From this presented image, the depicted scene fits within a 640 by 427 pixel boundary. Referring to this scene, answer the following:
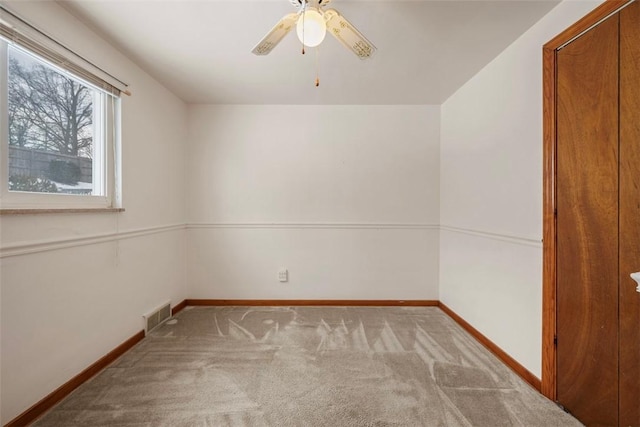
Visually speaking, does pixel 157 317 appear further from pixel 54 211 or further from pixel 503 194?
pixel 503 194

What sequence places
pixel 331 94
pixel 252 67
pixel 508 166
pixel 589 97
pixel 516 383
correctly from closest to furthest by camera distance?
1. pixel 589 97
2. pixel 516 383
3. pixel 508 166
4. pixel 252 67
5. pixel 331 94

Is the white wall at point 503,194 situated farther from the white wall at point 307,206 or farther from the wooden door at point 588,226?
the white wall at point 307,206

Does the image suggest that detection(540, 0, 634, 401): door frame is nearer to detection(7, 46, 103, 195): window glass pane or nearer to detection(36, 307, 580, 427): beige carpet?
detection(36, 307, 580, 427): beige carpet

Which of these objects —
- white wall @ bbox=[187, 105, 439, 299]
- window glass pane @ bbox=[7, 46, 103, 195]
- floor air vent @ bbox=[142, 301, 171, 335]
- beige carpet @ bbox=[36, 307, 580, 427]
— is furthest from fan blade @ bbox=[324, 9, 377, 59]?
floor air vent @ bbox=[142, 301, 171, 335]

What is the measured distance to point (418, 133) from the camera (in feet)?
8.99

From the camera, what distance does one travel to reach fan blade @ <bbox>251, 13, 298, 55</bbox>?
3.80 feet

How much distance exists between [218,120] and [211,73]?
732mm

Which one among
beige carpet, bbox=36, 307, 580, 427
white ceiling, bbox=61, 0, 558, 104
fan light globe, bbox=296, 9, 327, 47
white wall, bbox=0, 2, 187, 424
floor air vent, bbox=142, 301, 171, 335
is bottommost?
beige carpet, bbox=36, 307, 580, 427

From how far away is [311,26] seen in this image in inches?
44.5

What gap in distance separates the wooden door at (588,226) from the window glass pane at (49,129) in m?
2.94

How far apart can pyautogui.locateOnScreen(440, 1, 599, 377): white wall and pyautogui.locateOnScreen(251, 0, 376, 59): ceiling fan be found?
115 cm

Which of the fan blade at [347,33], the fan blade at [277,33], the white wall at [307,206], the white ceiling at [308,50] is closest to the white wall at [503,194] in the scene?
the white ceiling at [308,50]

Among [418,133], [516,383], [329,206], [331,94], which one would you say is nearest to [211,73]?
[331,94]

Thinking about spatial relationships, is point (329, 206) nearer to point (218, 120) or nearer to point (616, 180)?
point (218, 120)
